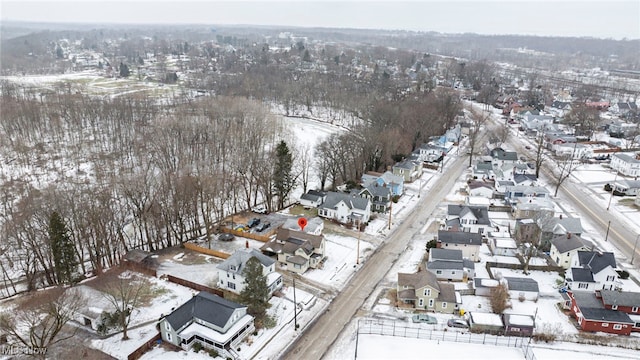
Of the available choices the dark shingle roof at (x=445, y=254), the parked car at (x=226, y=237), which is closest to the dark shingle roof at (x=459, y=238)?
the dark shingle roof at (x=445, y=254)

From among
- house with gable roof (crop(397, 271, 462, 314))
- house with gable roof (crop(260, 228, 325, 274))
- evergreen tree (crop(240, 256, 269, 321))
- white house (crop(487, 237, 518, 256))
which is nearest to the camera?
evergreen tree (crop(240, 256, 269, 321))

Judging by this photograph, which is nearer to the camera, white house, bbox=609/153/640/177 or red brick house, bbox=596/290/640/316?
red brick house, bbox=596/290/640/316

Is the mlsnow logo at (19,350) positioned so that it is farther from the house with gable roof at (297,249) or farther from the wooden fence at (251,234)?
the wooden fence at (251,234)

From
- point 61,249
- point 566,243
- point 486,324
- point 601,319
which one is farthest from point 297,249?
Result: point 566,243

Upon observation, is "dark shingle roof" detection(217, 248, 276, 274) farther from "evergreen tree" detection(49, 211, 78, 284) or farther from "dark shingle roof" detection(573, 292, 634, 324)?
"dark shingle roof" detection(573, 292, 634, 324)

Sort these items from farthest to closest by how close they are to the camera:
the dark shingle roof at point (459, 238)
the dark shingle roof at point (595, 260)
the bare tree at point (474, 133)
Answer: the bare tree at point (474, 133)
the dark shingle roof at point (459, 238)
the dark shingle roof at point (595, 260)

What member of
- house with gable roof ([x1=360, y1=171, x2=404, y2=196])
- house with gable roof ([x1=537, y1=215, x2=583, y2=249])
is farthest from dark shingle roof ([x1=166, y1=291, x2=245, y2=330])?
house with gable roof ([x1=537, y1=215, x2=583, y2=249])
